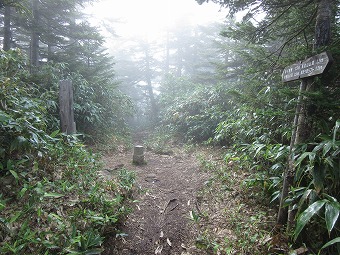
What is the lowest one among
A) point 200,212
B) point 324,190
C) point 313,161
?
point 200,212

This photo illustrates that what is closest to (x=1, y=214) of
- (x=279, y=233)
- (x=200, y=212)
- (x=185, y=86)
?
(x=200, y=212)

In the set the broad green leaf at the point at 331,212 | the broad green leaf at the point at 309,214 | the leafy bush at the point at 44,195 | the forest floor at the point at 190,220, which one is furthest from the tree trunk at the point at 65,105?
the broad green leaf at the point at 331,212

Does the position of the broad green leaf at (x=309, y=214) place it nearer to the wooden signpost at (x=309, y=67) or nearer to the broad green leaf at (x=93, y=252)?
the wooden signpost at (x=309, y=67)

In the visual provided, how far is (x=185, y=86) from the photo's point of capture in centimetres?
1756

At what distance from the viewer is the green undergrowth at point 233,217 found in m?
2.78

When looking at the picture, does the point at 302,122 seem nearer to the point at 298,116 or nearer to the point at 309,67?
the point at 298,116

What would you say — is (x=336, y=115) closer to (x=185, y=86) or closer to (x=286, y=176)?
(x=286, y=176)

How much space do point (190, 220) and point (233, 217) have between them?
2.51ft

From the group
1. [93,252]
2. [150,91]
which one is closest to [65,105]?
[93,252]

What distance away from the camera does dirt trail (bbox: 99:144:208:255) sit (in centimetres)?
298

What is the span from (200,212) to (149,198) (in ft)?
4.09

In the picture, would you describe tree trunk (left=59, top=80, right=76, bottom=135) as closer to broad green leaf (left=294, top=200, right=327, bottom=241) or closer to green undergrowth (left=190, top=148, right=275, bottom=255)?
green undergrowth (left=190, top=148, right=275, bottom=255)

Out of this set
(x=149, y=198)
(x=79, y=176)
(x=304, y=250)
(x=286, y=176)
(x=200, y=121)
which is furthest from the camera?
(x=200, y=121)

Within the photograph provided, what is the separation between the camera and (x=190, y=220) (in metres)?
3.64
